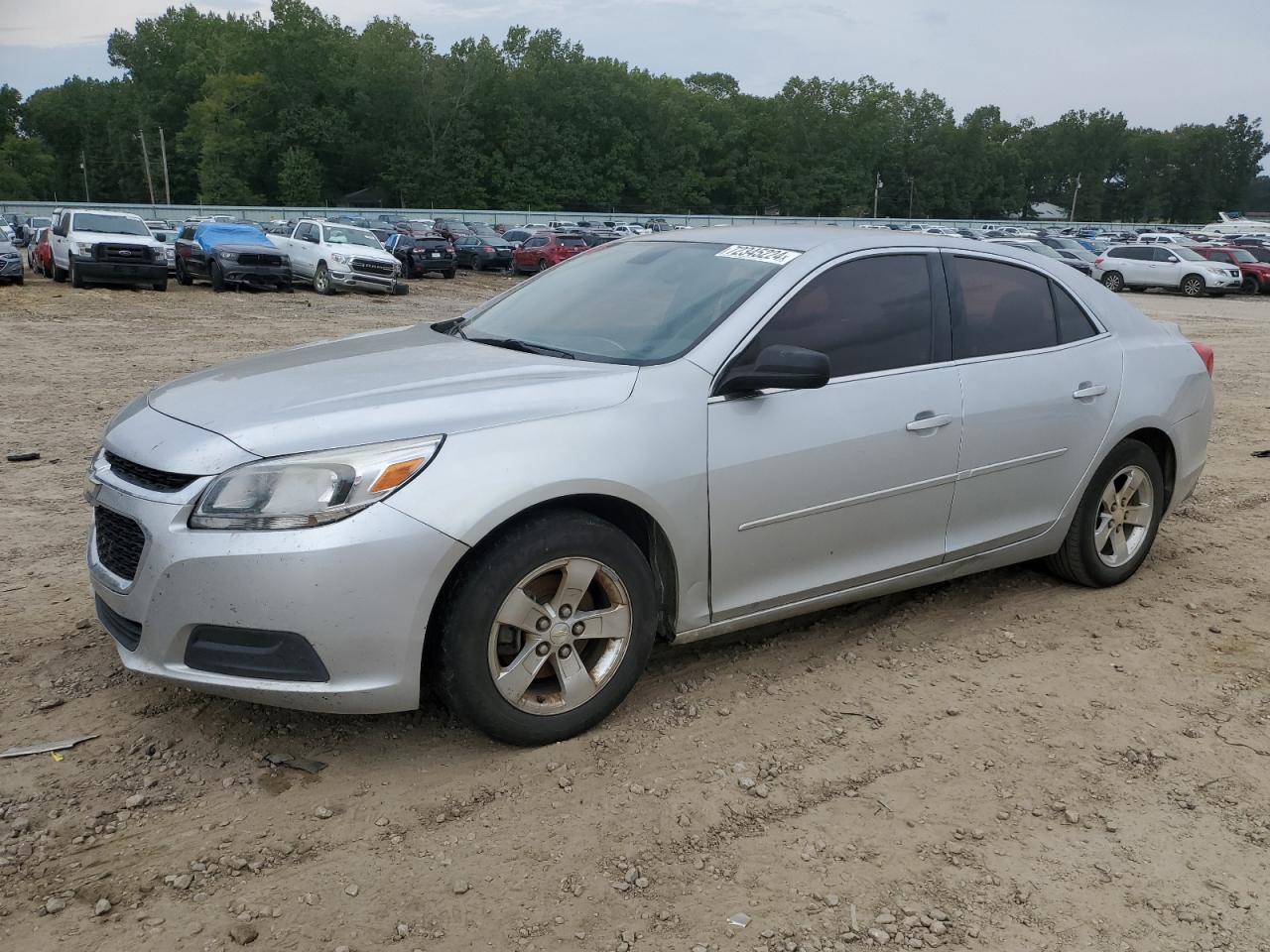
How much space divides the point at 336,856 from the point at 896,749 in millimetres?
1767

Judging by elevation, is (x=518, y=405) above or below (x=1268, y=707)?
above

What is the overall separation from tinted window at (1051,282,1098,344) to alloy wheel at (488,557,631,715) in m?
2.53

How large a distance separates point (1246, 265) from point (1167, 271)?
3.51 m

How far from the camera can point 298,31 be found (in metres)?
98.5

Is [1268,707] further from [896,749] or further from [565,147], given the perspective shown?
[565,147]

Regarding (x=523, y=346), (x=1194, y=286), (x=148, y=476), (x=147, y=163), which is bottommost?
(x=1194, y=286)

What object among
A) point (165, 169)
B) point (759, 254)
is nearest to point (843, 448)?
point (759, 254)

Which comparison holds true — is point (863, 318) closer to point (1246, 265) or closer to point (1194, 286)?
point (1194, 286)

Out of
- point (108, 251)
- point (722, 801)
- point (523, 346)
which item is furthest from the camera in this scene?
point (108, 251)

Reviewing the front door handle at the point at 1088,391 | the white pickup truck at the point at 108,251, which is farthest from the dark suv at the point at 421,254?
the front door handle at the point at 1088,391

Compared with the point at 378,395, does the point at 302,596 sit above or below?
below

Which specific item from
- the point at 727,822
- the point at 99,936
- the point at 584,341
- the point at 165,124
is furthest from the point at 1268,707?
the point at 165,124

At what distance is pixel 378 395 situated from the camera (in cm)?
329

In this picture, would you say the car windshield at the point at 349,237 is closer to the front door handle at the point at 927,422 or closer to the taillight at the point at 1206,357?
the taillight at the point at 1206,357
